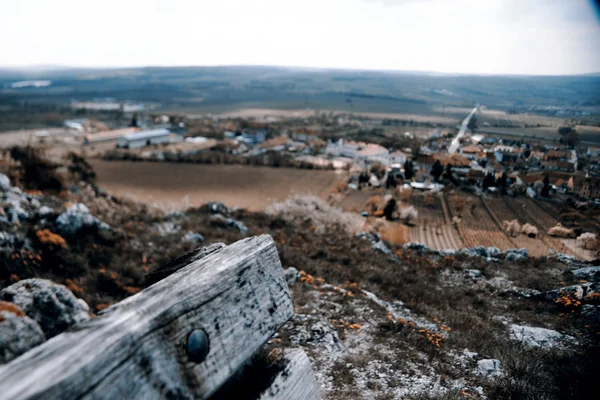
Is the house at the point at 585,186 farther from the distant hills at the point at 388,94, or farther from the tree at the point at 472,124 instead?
the tree at the point at 472,124

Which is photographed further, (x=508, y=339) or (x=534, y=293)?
(x=534, y=293)

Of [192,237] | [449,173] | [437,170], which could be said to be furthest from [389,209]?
[192,237]

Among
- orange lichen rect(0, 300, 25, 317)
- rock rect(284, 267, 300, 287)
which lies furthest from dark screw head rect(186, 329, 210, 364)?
rock rect(284, 267, 300, 287)

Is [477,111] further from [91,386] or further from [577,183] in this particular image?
[91,386]

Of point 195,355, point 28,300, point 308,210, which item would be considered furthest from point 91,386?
point 308,210

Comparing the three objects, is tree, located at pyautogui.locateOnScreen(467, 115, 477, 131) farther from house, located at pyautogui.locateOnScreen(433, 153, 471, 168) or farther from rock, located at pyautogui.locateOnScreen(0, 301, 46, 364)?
rock, located at pyautogui.locateOnScreen(0, 301, 46, 364)

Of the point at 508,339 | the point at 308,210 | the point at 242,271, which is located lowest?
the point at 308,210

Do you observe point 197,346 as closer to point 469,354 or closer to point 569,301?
point 469,354
